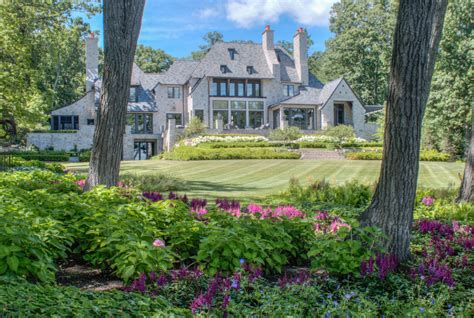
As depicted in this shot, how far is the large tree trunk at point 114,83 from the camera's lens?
7266 mm

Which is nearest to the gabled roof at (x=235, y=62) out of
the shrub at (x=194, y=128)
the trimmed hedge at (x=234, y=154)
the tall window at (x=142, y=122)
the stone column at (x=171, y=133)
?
the tall window at (x=142, y=122)

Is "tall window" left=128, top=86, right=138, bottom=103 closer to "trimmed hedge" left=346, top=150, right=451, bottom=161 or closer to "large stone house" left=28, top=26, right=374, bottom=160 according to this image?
"large stone house" left=28, top=26, right=374, bottom=160

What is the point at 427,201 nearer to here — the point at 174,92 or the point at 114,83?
the point at 114,83

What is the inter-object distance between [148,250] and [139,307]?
2.50 ft

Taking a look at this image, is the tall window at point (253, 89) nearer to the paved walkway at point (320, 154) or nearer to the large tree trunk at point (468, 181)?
the paved walkway at point (320, 154)

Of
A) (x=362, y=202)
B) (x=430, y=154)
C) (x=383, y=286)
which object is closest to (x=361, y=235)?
(x=383, y=286)

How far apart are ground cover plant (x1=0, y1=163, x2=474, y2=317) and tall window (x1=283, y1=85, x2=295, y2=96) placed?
4061cm

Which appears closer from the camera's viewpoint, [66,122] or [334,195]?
[334,195]

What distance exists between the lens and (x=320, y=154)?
2953 centimetres

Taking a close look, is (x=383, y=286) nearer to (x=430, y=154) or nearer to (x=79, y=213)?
(x=79, y=213)

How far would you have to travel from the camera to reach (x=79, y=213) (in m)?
4.84

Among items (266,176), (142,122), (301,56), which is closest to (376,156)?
(266,176)

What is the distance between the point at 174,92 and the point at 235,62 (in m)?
6.64

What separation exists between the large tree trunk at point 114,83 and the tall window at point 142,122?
3636 centimetres
